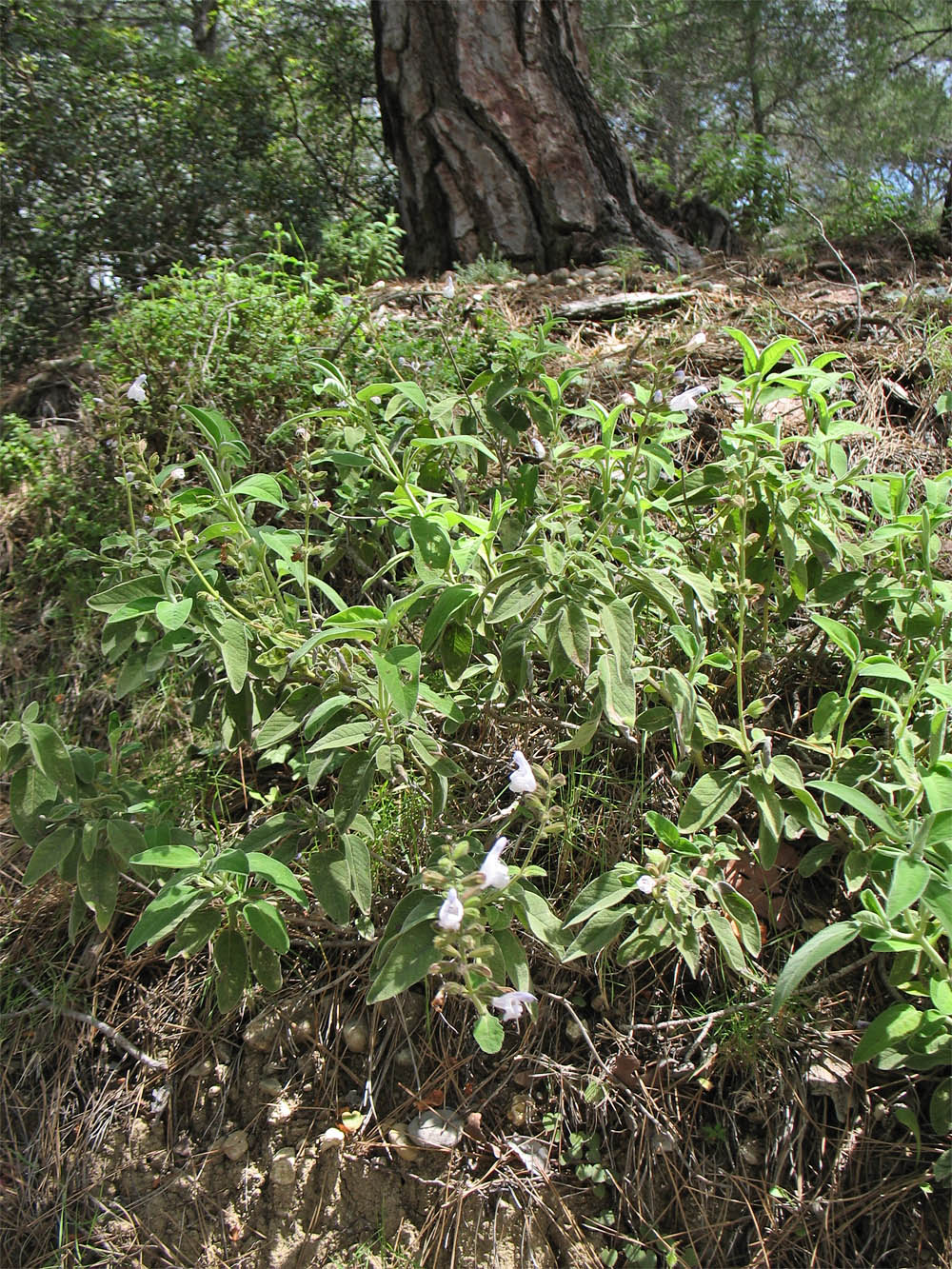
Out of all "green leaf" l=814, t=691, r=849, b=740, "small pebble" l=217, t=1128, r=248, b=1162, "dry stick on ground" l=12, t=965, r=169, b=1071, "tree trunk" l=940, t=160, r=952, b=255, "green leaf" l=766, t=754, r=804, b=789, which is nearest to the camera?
"green leaf" l=766, t=754, r=804, b=789

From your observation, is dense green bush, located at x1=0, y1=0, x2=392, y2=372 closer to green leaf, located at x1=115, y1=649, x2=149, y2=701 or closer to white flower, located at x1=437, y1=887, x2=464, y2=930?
green leaf, located at x1=115, y1=649, x2=149, y2=701

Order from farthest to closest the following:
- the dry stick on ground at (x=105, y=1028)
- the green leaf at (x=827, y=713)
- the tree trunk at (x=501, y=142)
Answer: the tree trunk at (x=501, y=142) → the dry stick on ground at (x=105, y=1028) → the green leaf at (x=827, y=713)

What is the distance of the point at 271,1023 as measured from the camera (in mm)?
1900

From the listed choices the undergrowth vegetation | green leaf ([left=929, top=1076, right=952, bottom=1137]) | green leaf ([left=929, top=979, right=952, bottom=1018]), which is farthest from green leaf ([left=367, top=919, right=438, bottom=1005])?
green leaf ([left=929, top=1076, right=952, bottom=1137])

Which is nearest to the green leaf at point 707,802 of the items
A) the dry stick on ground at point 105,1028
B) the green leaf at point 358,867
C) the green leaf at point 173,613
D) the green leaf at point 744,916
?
the green leaf at point 744,916

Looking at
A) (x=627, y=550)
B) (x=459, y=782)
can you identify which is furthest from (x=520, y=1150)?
(x=627, y=550)

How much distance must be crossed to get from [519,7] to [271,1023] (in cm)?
445

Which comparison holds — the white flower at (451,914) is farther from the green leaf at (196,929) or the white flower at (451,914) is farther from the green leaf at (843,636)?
the green leaf at (843,636)

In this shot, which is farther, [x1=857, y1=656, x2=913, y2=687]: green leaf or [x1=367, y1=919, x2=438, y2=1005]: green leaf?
[x1=857, y1=656, x2=913, y2=687]: green leaf

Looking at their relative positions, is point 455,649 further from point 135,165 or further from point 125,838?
point 135,165

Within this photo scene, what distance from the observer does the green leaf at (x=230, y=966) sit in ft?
5.08

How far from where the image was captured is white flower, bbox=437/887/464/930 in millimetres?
1204

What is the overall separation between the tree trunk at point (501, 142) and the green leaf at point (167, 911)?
11.1 ft

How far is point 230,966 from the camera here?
1.56 metres
